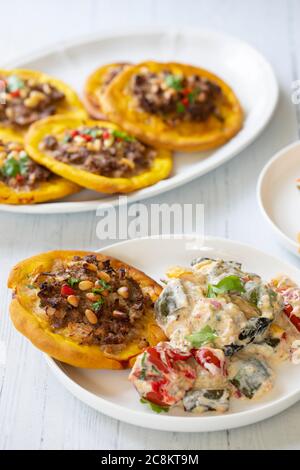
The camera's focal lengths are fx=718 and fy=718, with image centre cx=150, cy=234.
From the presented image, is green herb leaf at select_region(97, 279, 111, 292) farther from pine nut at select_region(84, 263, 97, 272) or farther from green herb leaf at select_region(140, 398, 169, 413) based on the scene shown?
green herb leaf at select_region(140, 398, 169, 413)

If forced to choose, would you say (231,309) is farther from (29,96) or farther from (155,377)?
(29,96)

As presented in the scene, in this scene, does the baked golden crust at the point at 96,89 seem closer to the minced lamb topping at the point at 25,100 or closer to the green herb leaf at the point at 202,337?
the minced lamb topping at the point at 25,100

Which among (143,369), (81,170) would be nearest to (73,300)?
(143,369)

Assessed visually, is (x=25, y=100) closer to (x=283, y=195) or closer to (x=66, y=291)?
(x=283, y=195)

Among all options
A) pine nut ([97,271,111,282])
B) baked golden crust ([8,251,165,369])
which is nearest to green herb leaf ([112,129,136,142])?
baked golden crust ([8,251,165,369])

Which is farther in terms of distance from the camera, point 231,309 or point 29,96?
point 29,96

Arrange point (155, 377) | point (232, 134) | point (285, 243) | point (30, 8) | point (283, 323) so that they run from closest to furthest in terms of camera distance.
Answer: point (155, 377) → point (283, 323) → point (285, 243) → point (232, 134) → point (30, 8)

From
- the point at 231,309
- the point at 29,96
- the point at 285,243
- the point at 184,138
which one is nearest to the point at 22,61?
the point at 29,96
